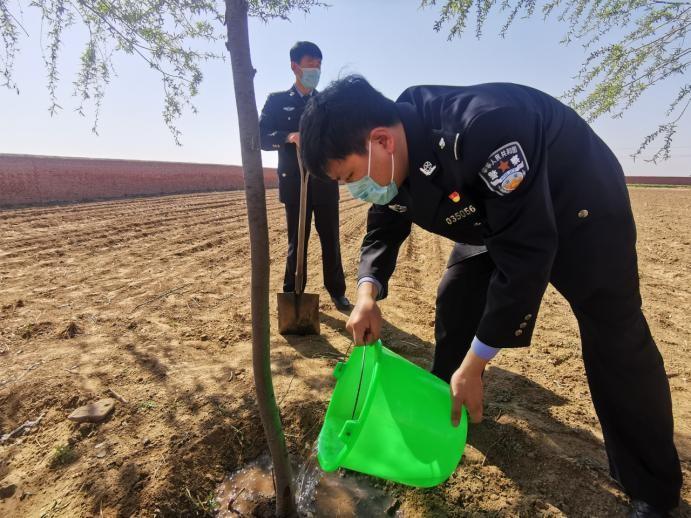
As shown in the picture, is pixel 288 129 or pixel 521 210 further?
pixel 288 129

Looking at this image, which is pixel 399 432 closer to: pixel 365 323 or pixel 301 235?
pixel 365 323

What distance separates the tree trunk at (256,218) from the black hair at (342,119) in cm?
17

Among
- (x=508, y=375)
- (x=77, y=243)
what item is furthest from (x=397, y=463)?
(x=77, y=243)

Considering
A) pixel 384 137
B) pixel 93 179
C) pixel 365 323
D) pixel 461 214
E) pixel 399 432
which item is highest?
pixel 384 137

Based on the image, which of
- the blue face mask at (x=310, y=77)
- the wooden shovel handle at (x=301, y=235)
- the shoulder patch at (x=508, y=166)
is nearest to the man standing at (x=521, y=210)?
the shoulder patch at (x=508, y=166)

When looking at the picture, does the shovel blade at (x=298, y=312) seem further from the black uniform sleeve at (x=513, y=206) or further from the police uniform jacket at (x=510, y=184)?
the black uniform sleeve at (x=513, y=206)

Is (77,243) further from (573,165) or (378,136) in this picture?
(573,165)

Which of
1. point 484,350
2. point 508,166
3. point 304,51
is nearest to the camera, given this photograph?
point 508,166

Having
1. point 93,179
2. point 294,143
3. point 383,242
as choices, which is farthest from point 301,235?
point 93,179

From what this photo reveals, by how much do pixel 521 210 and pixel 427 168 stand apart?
1.05 feet

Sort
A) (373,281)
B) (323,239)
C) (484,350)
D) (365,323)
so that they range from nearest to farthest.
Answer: (484,350) → (365,323) → (373,281) → (323,239)

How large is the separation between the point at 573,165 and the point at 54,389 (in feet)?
8.76

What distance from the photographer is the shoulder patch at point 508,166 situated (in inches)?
42.4

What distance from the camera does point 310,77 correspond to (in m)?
3.12
